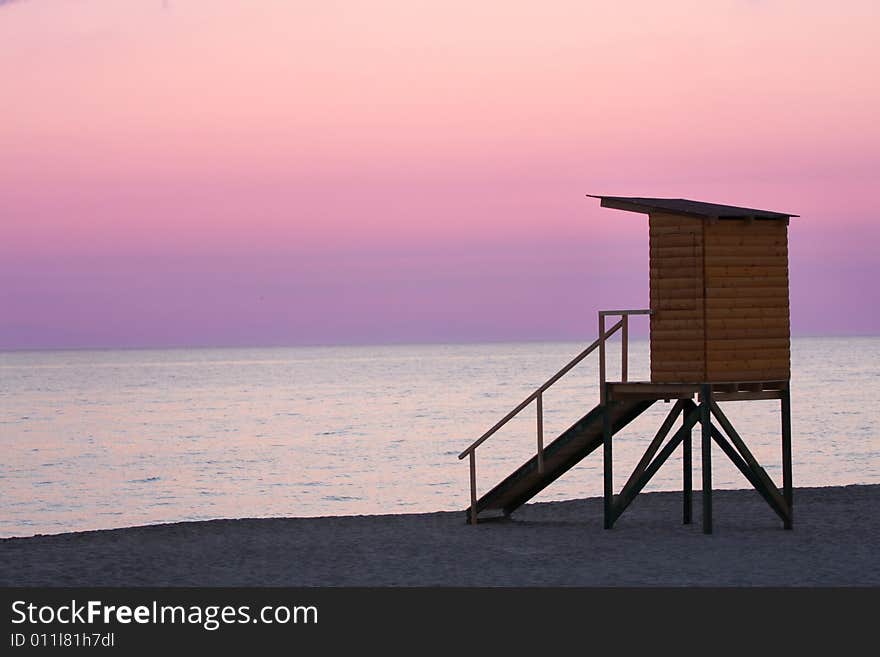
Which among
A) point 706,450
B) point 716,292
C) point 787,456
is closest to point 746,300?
point 716,292

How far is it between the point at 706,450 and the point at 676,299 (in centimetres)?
224

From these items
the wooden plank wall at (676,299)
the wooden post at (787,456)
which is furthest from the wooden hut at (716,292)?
the wooden post at (787,456)

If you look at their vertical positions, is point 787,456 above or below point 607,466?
above

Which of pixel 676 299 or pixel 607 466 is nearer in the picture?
pixel 676 299

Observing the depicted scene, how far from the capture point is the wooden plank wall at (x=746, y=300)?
2053 centimetres

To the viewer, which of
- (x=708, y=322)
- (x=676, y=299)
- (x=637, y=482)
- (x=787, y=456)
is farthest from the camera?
(x=787, y=456)

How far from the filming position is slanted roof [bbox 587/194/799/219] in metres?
20.5

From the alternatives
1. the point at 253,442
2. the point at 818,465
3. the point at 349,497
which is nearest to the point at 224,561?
the point at 349,497

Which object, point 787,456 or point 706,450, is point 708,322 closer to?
point 706,450

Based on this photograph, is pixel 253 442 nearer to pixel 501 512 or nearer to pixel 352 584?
pixel 501 512

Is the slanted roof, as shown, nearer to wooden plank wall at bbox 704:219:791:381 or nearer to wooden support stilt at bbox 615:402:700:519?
wooden plank wall at bbox 704:219:791:381

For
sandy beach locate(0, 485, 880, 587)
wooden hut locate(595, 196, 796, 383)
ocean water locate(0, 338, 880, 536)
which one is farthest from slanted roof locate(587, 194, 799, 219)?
ocean water locate(0, 338, 880, 536)

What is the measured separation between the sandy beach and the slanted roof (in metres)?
4.64

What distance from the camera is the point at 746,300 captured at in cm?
2081
